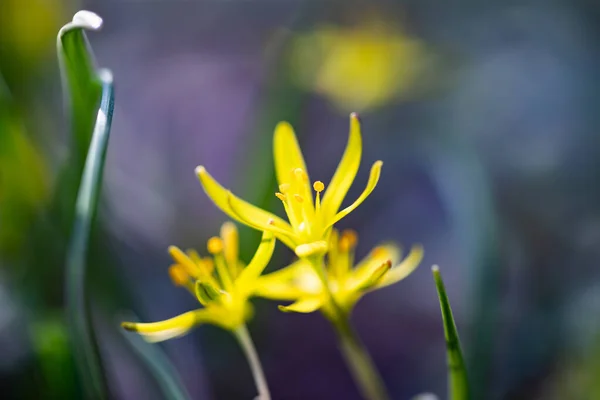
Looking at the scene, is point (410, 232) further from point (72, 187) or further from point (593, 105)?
point (72, 187)

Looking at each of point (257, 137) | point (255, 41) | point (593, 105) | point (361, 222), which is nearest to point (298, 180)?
point (257, 137)

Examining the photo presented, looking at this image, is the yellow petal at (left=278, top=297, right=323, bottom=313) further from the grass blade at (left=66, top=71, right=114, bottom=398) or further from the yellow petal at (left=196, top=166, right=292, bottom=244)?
the grass blade at (left=66, top=71, right=114, bottom=398)

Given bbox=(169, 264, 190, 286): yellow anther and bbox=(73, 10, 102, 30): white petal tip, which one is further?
bbox=(169, 264, 190, 286): yellow anther

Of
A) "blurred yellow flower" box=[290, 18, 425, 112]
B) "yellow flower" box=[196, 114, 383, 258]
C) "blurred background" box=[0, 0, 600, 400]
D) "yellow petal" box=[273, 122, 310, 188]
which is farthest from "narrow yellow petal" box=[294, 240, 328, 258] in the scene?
"blurred yellow flower" box=[290, 18, 425, 112]

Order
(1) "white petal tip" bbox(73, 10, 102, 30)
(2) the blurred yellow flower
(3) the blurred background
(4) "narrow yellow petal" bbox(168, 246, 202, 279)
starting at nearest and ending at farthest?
(1) "white petal tip" bbox(73, 10, 102, 30)
(4) "narrow yellow petal" bbox(168, 246, 202, 279)
(3) the blurred background
(2) the blurred yellow flower

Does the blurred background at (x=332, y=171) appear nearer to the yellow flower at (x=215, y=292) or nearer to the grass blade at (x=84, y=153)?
the grass blade at (x=84, y=153)

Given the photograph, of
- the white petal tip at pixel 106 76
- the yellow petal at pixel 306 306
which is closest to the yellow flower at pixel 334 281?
the yellow petal at pixel 306 306

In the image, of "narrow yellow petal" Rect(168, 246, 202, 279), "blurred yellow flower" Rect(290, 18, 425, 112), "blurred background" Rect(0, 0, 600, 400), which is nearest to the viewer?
"narrow yellow petal" Rect(168, 246, 202, 279)

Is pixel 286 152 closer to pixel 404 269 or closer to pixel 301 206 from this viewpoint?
pixel 301 206

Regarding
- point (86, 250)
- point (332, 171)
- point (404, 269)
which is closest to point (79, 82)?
point (86, 250)
